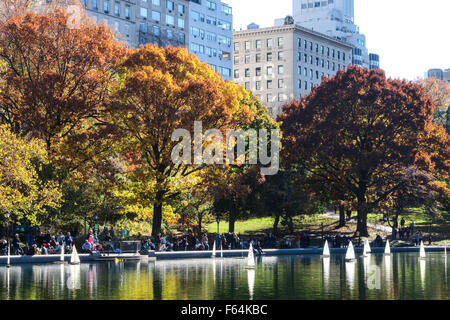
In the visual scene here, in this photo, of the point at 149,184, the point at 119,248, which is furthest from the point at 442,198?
the point at 119,248

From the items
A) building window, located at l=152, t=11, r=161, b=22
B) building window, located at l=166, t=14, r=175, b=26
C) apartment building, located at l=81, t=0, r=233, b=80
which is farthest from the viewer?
building window, located at l=166, t=14, r=175, b=26

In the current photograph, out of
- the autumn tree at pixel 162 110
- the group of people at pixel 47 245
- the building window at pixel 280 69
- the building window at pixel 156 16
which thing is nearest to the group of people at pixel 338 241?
the autumn tree at pixel 162 110

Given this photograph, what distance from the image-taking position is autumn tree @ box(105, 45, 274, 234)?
6031 centimetres

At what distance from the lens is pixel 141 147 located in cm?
6153

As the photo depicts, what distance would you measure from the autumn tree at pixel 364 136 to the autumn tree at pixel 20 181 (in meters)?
29.9

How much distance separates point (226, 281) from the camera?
3681 centimetres

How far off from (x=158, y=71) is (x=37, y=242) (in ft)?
51.9

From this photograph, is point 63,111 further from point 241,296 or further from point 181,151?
point 241,296

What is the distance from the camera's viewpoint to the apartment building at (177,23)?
413ft

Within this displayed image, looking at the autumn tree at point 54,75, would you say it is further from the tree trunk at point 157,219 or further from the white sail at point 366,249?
the white sail at point 366,249

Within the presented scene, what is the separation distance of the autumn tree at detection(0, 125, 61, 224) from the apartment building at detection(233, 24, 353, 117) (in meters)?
121

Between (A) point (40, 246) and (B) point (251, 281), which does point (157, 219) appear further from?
(B) point (251, 281)

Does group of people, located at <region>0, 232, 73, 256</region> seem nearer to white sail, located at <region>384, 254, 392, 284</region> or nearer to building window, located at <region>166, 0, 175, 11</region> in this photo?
white sail, located at <region>384, 254, 392, 284</region>

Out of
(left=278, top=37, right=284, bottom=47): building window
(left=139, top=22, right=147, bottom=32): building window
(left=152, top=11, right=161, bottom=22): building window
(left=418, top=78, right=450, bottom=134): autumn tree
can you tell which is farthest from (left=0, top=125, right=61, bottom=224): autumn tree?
(left=278, top=37, right=284, bottom=47): building window
